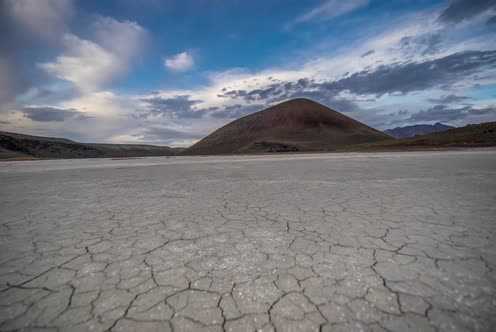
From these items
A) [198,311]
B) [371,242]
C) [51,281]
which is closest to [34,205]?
[51,281]

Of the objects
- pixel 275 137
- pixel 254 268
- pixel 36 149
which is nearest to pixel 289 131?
pixel 275 137

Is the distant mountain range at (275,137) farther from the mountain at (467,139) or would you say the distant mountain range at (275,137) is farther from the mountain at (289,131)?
the mountain at (467,139)

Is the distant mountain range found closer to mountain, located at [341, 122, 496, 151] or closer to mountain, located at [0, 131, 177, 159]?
mountain, located at [0, 131, 177, 159]

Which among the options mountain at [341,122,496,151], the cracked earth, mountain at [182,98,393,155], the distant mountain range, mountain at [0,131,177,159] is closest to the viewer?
the cracked earth

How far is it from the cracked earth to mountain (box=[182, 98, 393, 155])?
54267 mm

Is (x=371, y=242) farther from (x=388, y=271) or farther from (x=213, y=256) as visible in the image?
(x=213, y=256)

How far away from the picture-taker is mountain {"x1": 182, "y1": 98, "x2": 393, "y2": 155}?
65.6 meters

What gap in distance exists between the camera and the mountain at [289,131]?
215ft

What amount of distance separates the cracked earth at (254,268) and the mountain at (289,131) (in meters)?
54.3

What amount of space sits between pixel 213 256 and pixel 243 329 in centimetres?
93

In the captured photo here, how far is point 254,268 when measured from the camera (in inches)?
74.3

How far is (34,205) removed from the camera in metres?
4.35

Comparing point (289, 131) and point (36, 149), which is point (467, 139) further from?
point (36, 149)

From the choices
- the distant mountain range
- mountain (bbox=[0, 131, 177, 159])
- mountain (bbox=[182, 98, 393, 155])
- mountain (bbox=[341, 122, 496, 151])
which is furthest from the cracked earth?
mountain (bbox=[0, 131, 177, 159])
